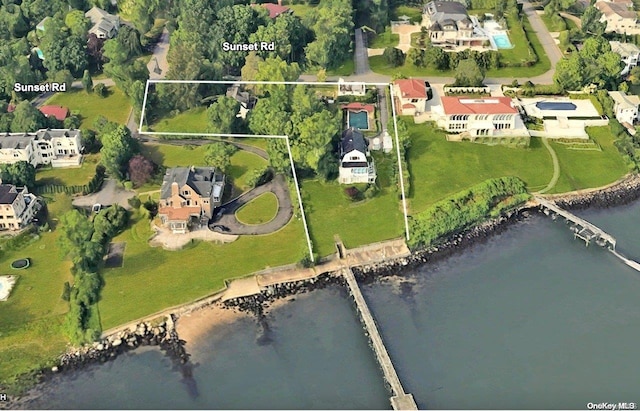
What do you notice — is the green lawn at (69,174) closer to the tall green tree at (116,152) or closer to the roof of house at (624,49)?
the tall green tree at (116,152)

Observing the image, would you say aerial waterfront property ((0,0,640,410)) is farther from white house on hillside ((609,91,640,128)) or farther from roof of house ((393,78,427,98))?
roof of house ((393,78,427,98))

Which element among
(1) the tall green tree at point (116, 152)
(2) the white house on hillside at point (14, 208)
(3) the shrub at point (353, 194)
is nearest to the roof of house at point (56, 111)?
(1) the tall green tree at point (116, 152)

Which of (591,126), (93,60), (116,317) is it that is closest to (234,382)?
(116,317)

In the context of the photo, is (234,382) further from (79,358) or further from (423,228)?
(423,228)

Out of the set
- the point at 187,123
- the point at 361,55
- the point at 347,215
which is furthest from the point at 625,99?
the point at 187,123

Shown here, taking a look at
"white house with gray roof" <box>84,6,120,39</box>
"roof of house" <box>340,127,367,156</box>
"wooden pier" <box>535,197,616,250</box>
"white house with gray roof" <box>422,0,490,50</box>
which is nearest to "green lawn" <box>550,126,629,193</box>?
"wooden pier" <box>535,197,616,250</box>

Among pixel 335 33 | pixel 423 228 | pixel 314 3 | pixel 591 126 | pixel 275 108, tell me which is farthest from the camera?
pixel 314 3

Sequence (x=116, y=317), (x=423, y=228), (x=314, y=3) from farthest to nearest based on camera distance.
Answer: (x=314, y=3)
(x=423, y=228)
(x=116, y=317)
